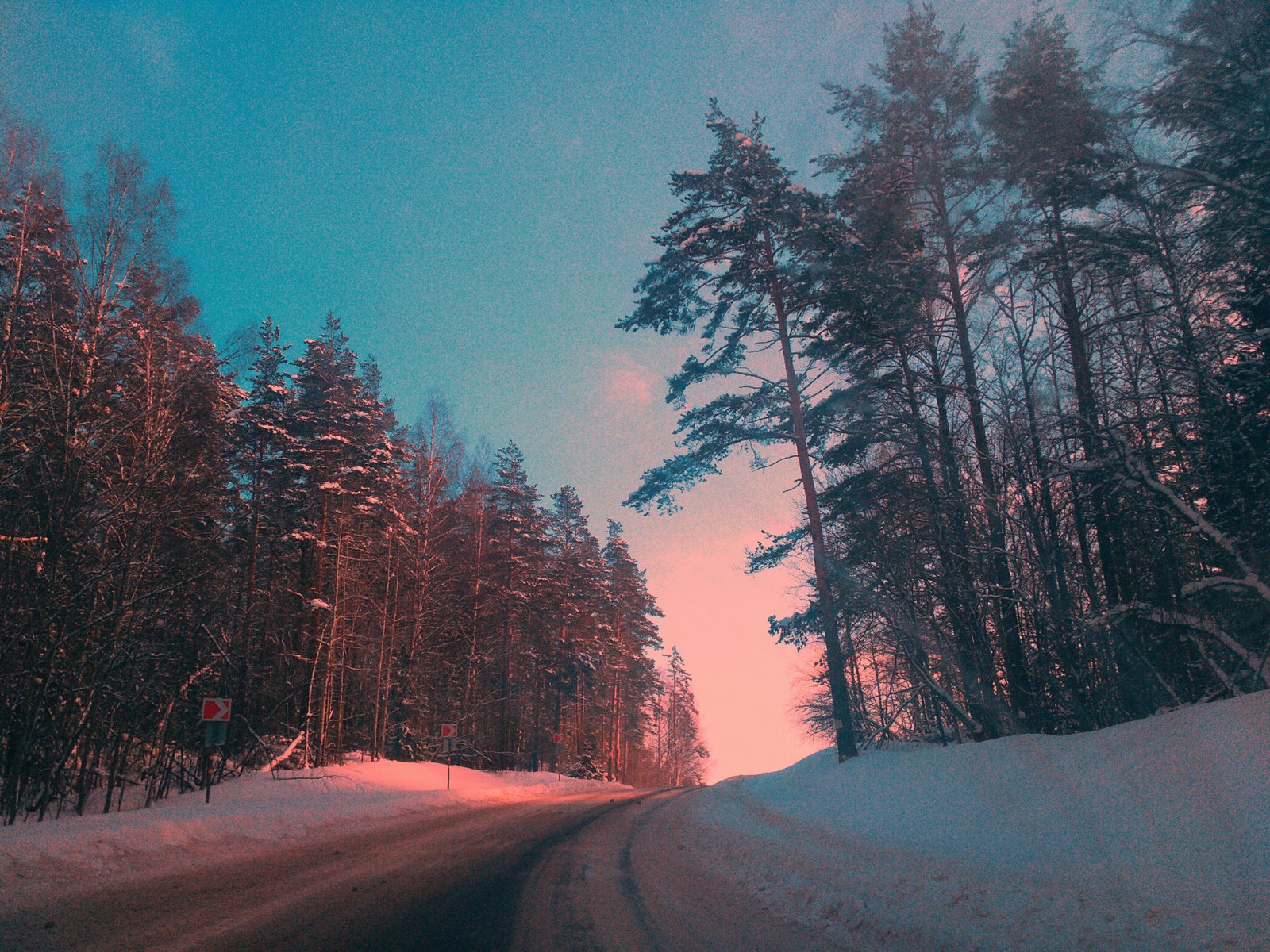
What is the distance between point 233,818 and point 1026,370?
16.0m

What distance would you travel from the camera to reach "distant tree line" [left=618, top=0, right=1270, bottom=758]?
882 centimetres

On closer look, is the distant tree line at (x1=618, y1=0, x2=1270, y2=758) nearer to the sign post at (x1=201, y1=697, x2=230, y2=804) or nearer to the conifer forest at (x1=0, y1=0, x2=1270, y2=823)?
the conifer forest at (x1=0, y1=0, x2=1270, y2=823)

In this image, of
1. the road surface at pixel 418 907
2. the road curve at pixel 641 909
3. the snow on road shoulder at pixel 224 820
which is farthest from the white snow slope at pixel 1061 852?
the snow on road shoulder at pixel 224 820

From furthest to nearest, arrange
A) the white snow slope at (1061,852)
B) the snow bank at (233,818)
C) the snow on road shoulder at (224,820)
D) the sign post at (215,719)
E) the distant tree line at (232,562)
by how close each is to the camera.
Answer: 1. the sign post at (215,719)
2. the distant tree line at (232,562)
3. the snow bank at (233,818)
4. the snow on road shoulder at (224,820)
5. the white snow slope at (1061,852)

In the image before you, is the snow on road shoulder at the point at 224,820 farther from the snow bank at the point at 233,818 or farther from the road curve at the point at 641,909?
the road curve at the point at 641,909

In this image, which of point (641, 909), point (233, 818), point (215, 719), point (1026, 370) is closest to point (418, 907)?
point (641, 909)

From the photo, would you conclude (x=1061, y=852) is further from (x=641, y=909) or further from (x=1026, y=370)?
(x=1026, y=370)

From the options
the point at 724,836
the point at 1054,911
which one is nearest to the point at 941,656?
the point at 724,836

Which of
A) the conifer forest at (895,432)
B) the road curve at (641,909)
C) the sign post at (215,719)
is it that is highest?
the conifer forest at (895,432)

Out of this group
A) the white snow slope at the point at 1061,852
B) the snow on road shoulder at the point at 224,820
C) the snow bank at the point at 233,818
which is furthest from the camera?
the snow bank at the point at 233,818

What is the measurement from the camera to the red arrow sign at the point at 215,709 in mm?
12438

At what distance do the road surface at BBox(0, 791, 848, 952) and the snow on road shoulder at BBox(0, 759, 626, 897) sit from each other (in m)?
0.70

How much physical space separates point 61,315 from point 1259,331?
56.0ft

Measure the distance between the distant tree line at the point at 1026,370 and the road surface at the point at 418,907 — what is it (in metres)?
6.90
